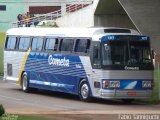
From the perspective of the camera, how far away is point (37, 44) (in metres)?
32.3

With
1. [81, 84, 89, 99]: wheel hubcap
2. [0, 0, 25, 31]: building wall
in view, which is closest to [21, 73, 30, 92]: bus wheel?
[81, 84, 89, 99]: wheel hubcap

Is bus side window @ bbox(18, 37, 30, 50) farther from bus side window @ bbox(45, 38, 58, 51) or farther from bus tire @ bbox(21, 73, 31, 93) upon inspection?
bus side window @ bbox(45, 38, 58, 51)

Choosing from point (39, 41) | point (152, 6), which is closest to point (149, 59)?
point (39, 41)

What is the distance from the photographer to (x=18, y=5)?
87.7 m

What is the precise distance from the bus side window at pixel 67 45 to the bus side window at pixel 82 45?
0.45 metres

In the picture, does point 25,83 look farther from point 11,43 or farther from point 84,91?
point 84,91

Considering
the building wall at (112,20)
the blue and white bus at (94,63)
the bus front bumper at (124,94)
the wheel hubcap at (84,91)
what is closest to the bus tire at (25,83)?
the blue and white bus at (94,63)

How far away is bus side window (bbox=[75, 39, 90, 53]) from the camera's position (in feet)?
91.4

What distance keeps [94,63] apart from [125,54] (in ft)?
4.27

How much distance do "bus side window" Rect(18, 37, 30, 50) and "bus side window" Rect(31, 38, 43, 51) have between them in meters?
0.57

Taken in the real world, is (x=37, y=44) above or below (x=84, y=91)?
above

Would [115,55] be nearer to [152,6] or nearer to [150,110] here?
[150,110]

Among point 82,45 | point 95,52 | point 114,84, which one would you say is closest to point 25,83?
point 82,45

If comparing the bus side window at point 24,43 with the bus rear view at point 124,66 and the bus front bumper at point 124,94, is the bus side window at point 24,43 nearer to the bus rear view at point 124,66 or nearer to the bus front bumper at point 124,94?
the bus rear view at point 124,66
